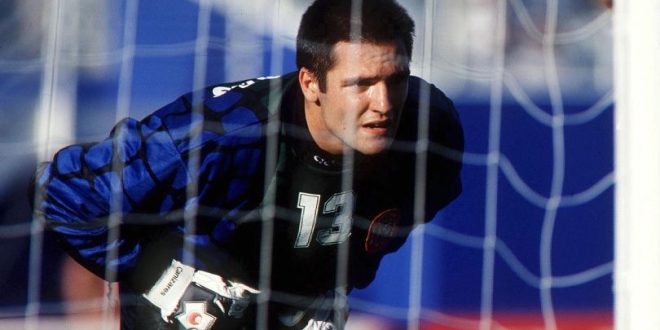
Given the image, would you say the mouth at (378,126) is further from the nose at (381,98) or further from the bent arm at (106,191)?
the bent arm at (106,191)

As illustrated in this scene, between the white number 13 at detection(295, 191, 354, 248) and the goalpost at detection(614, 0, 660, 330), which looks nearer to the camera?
the goalpost at detection(614, 0, 660, 330)

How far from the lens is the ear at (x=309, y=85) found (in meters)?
1.38

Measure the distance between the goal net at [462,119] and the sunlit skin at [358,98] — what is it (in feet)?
0.14

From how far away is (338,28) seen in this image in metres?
1.39

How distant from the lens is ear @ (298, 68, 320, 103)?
138 centimetres

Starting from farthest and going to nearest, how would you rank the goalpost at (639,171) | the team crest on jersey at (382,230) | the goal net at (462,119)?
the team crest on jersey at (382,230), the goal net at (462,119), the goalpost at (639,171)

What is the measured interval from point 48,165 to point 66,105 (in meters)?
0.08

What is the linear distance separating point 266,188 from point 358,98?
0.16m

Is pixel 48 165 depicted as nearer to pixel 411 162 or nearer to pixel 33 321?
pixel 33 321

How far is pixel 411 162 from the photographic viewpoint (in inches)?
57.1

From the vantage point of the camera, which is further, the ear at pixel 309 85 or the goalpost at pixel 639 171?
the ear at pixel 309 85

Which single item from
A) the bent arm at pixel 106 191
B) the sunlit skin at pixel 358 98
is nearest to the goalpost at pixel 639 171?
the sunlit skin at pixel 358 98

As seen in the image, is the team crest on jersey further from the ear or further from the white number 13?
the ear

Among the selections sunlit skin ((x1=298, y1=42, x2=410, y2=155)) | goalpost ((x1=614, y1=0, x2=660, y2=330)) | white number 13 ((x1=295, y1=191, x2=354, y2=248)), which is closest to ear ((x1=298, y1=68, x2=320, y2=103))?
sunlit skin ((x1=298, y1=42, x2=410, y2=155))
